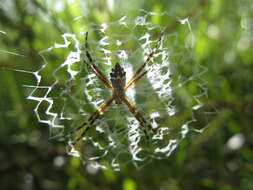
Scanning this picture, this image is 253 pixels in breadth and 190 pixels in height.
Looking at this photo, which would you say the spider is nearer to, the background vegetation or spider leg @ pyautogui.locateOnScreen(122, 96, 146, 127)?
spider leg @ pyautogui.locateOnScreen(122, 96, 146, 127)

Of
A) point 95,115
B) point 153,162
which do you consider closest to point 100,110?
point 95,115

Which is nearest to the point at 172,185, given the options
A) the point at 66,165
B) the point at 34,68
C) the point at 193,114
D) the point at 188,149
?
the point at 188,149

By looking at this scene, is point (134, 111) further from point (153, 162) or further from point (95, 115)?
point (153, 162)

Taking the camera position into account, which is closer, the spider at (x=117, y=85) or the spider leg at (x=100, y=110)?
the spider at (x=117, y=85)

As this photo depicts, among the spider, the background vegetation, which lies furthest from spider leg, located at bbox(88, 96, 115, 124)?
the background vegetation

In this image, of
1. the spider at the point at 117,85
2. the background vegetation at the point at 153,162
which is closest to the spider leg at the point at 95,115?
the spider at the point at 117,85

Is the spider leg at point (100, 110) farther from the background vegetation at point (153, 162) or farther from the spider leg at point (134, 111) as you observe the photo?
the background vegetation at point (153, 162)

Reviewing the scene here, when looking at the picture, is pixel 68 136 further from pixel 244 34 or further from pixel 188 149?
pixel 244 34
